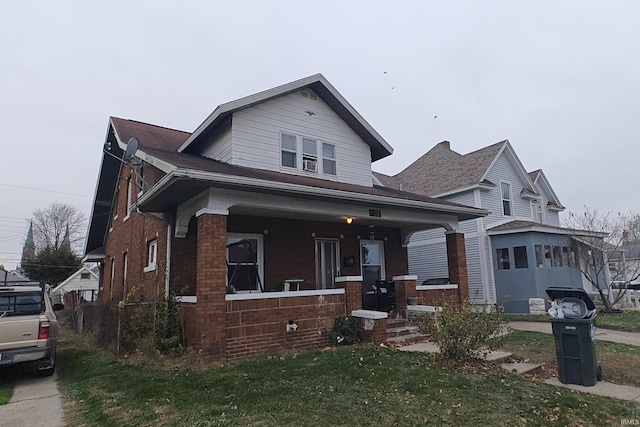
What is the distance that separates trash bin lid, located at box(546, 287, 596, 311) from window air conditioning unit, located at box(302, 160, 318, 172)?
7256 millimetres

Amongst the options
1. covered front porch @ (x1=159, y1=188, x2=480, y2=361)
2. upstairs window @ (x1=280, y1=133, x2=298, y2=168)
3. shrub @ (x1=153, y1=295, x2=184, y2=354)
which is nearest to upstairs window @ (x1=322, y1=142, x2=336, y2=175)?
upstairs window @ (x1=280, y1=133, x2=298, y2=168)

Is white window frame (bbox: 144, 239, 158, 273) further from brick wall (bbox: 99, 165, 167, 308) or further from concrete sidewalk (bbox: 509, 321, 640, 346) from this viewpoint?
concrete sidewalk (bbox: 509, 321, 640, 346)

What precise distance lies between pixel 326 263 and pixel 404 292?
8.77 feet

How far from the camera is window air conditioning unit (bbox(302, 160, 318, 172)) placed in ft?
39.1

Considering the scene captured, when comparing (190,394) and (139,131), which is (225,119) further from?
(190,394)

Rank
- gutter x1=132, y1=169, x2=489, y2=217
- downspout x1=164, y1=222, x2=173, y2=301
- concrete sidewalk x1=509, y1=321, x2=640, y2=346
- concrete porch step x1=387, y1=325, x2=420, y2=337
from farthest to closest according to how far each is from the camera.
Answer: concrete sidewalk x1=509, y1=321, x2=640, y2=346 < concrete porch step x1=387, y1=325, x2=420, y2=337 < downspout x1=164, y1=222, x2=173, y2=301 < gutter x1=132, y1=169, x2=489, y2=217

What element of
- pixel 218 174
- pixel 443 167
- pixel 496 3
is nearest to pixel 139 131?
pixel 218 174

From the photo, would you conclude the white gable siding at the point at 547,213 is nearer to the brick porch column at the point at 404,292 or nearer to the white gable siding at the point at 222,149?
the brick porch column at the point at 404,292

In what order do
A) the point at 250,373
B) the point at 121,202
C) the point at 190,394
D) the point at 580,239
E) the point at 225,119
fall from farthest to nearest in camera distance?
the point at 580,239 < the point at 121,202 < the point at 225,119 < the point at 250,373 < the point at 190,394

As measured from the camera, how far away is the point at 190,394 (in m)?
5.61

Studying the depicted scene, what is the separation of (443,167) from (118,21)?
16.4 metres

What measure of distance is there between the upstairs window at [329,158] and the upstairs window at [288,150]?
103 centimetres

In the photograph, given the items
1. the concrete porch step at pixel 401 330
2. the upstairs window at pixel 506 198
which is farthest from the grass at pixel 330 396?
the upstairs window at pixel 506 198

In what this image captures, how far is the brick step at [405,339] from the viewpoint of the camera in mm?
8980
